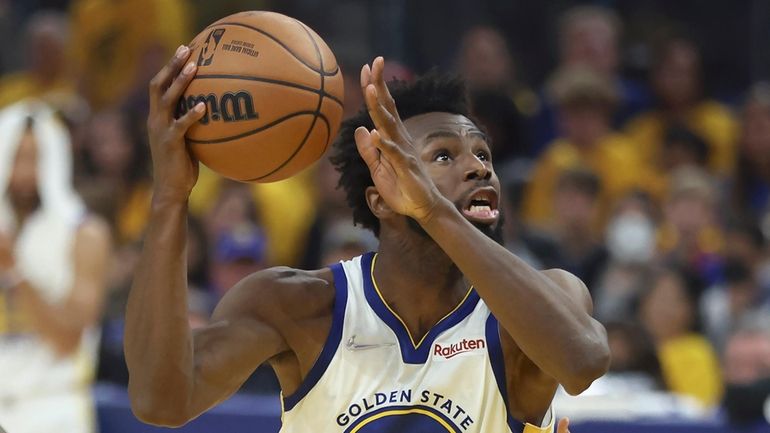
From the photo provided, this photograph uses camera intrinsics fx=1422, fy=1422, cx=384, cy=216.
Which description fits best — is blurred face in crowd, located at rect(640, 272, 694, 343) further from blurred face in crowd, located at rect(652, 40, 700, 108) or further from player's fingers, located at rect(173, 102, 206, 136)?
player's fingers, located at rect(173, 102, 206, 136)

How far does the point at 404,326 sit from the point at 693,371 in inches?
129

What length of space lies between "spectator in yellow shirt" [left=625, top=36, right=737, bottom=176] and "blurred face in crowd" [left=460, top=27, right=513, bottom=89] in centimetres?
91

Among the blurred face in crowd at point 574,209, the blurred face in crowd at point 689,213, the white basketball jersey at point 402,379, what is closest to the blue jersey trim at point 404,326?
the white basketball jersey at point 402,379

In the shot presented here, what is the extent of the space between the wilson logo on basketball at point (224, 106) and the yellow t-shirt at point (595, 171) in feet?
16.0

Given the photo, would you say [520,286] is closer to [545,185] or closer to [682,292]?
[682,292]

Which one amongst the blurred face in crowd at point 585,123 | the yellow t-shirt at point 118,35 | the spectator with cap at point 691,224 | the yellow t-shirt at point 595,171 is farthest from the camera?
the yellow t-shirt at point 118,35

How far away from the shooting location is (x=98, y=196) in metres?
7.93

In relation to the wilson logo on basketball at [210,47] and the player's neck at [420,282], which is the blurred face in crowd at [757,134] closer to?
the player's neck at [420,282]

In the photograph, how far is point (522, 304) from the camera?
354cm

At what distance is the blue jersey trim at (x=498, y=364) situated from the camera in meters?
3.83

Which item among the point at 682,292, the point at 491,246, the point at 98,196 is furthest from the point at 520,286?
the point at 98,196

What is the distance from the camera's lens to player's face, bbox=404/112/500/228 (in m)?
3.84

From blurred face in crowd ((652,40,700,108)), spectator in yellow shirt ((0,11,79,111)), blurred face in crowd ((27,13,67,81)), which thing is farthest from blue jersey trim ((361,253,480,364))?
blurred face in crowd ((27,13,67,81))

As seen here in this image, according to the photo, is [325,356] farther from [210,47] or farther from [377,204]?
[210,47]
